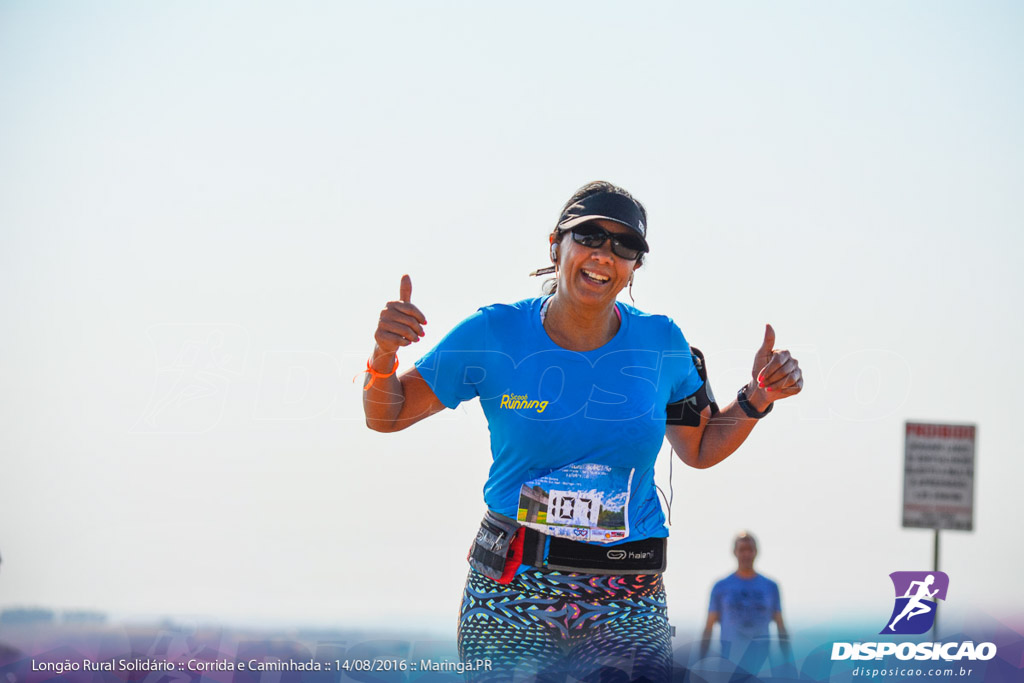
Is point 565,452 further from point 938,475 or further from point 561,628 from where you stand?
point 938,475

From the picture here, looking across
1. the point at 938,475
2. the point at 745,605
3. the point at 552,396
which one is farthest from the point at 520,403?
the point at 938,475

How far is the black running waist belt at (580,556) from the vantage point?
2947 mm

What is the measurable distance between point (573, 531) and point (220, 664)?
243cm

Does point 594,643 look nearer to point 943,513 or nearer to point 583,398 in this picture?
point 583,398

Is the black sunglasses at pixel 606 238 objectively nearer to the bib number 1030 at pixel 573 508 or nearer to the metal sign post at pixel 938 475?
the bib number 1030 at pixel 573 508

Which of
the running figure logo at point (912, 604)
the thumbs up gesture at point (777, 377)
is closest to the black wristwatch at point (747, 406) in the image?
the thumbs up gesture at point (777, 377)

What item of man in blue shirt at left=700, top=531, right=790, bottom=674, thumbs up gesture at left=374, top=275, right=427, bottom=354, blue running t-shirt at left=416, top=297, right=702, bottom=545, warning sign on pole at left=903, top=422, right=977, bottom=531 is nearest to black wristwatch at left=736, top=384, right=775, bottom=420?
blue running t-shirt at left=416, top=297, right=702, bottom=545

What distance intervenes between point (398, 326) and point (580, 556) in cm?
90

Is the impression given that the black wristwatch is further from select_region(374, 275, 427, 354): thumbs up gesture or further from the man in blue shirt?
the man in blue shirt

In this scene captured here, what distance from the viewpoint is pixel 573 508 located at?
2.93m

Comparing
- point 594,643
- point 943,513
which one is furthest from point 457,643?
point 943,513

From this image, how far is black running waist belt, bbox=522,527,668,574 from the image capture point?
2947mm

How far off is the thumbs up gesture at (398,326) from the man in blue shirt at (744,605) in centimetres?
509

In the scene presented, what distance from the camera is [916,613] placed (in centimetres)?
550
